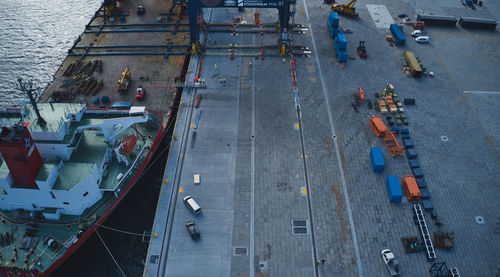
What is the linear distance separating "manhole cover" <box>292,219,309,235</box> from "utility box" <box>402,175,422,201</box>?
14860mm

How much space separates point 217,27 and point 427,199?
56.3 m

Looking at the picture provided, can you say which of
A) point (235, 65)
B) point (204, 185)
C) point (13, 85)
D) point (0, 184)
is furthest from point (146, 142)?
point (13, 85)

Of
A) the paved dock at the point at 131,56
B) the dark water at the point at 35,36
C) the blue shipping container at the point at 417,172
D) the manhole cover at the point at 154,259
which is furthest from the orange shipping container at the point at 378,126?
the dark water at the point at 35,36

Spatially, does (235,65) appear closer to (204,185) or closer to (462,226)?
(204,185)

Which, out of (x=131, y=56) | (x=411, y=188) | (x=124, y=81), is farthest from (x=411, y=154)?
(x=131, y=56)

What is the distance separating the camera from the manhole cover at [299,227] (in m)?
45.7

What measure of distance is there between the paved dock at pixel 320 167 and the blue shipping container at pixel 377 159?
3.67 feet

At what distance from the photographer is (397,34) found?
77.4 metres

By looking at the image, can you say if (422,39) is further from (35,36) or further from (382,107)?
(35,36)

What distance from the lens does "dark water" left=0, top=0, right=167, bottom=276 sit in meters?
46.9

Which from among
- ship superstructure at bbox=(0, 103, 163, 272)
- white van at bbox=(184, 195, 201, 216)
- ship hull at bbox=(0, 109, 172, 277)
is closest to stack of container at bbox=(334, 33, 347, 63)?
ship hull at bbox=(0, 109, 172, 277)

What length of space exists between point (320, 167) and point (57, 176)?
34.9 m

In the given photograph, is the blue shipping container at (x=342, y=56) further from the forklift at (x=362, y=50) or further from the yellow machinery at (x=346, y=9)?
the yellow machinery at (x=346, y=9)

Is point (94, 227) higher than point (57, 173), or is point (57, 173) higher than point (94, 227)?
point (57, 173)
